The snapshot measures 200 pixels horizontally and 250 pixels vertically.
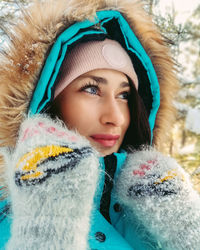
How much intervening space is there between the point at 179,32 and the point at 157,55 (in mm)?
555

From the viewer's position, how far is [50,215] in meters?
0.84

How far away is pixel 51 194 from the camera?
0.87m

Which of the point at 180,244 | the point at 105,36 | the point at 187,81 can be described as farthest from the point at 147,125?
the point at 187,81

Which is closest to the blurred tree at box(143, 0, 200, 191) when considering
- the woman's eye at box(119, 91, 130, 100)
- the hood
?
the woman's eye at box(119, 91, 130, 100)

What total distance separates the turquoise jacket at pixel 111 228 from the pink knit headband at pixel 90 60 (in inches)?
18.7

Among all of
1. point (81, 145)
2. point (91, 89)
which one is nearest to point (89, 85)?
point (91, 89)

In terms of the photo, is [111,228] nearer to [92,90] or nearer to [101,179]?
[101,179]

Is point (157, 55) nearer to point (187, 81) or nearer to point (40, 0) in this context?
point (40, 0)

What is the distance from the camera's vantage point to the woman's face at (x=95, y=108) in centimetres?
130

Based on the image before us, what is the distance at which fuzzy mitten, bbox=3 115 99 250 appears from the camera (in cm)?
82

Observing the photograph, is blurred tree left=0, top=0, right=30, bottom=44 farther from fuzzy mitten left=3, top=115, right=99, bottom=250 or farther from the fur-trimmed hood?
fuzzy mitten left=3, top=115, right=99, bottom=250

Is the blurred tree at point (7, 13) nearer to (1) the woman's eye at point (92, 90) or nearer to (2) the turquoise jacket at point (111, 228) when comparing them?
(1) the woman's eye at point (92, 90)

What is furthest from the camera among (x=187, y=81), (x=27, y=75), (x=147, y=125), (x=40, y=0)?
(x=187, y=81)

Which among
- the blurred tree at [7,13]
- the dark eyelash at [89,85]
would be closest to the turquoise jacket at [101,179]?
the dark eyelash at [89,85]
